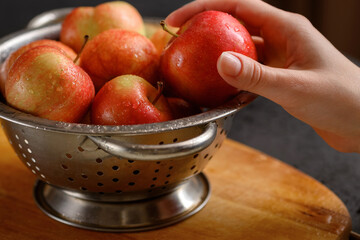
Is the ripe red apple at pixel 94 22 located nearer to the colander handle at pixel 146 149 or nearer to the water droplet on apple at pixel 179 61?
the water droplet on apple at pixel 179 61

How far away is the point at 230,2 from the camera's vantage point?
80 cm

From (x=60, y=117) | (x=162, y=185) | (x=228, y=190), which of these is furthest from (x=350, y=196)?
(x=60, y=117)

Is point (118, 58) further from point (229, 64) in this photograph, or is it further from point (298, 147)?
point (298, 147)

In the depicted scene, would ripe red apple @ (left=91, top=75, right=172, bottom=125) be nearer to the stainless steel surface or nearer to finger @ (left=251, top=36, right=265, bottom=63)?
finger @ (left=251, top=36, right=265, bottom=63)

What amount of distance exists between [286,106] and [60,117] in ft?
1.07

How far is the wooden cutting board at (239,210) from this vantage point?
2.22 ft

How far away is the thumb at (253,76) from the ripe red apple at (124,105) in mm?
111

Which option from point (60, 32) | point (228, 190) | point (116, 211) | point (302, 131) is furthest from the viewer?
point (302, 131)

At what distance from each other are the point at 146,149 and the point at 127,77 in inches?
6.0

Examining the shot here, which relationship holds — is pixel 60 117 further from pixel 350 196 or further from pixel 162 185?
pixel 350 196

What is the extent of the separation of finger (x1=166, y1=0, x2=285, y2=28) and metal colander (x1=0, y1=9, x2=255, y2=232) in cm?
19

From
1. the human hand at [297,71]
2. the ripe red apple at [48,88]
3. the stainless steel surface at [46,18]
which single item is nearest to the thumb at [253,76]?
the human hand at [297,71]

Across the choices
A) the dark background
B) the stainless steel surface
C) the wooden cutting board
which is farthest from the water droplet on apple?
the stainless steel surface

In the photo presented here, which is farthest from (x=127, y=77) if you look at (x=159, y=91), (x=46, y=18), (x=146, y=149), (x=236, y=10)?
(x=46, y=18)
